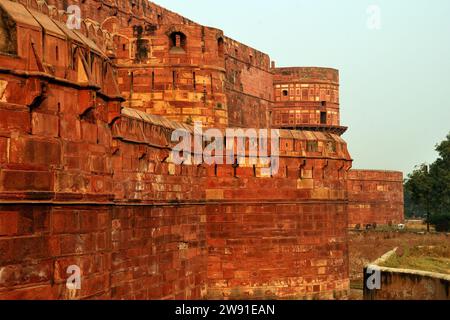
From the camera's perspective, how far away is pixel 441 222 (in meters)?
46.8

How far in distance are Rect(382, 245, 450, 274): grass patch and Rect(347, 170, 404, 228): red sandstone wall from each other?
23.6 meters

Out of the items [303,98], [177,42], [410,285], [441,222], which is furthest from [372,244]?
[410,285]

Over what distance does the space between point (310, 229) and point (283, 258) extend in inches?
46.2

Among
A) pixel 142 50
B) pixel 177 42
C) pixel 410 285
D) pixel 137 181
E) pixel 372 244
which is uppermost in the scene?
pixel 177 42

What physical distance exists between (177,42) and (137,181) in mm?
7419

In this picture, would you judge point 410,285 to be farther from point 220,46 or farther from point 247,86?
point 247,86

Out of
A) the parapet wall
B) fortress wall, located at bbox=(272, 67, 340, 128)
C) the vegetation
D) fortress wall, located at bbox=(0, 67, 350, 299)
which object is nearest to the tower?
fortress wall, located at bbox=(272, 67, 340, 128)

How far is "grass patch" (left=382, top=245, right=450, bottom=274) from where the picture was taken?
1550 centimetres

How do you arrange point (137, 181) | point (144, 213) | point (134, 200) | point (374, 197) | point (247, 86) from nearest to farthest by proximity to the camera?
point (134, 200)
point (137, 181)
point (144, 213)
point (247, 86)
point (374, 197)

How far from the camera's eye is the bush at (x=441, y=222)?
46375mm

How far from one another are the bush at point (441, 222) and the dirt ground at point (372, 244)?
10154 mm

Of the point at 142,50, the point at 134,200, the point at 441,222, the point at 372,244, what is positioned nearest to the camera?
the point at 134,200

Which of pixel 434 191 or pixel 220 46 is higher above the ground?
pixel 220 46

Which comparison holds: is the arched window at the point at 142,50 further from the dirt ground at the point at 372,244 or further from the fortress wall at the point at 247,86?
the dirt ground at the point at 372,244
